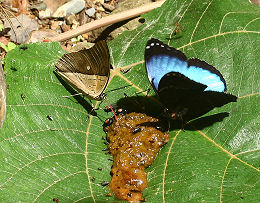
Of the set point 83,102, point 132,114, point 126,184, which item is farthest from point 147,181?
point 83,102

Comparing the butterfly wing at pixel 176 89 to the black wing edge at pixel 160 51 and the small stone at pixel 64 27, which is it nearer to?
the black wing edge at pixel 160 51

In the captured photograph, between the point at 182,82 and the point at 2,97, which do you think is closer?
the point at 2,97

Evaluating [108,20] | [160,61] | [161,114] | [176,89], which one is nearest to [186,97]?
[176,89]

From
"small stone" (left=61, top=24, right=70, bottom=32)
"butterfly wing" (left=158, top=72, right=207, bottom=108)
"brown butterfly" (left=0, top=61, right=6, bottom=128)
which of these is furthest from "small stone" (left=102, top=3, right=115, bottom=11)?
"brown butterfly" (left=0, top=61, right=6, bottom=128)

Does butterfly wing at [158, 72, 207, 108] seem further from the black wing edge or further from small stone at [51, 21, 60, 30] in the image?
small stone at [51, 21, 60, 30]

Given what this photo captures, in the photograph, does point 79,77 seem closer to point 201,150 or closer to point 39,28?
point 201,150

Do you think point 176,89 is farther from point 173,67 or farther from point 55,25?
point 55,25
